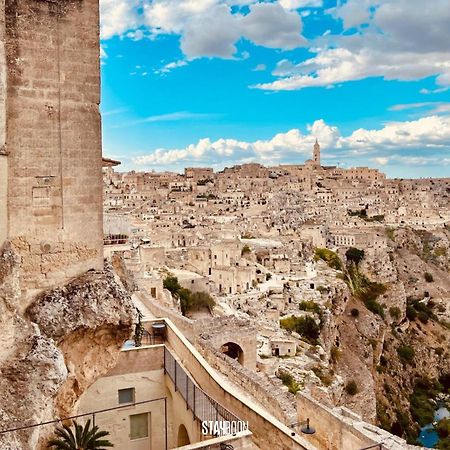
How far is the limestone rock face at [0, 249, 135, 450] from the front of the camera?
5406mm

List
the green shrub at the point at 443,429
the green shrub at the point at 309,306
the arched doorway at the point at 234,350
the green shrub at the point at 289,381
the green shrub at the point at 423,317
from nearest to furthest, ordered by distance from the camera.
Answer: the arched doorway at the point at 234,350
the green shrub at the point at 289,381
the green shrub at the point at 309,306
the green shrub at the point at 443,429
the green shrub at the point at 423,317

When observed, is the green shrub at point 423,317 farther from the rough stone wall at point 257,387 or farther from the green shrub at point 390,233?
the rough stone wall at point 257,387

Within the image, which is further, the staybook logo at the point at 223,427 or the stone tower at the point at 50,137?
the staybook logo at the point at 223,427

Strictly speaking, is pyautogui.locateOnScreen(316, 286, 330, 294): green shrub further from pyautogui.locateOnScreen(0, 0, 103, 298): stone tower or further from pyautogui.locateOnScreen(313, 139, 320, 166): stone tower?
pyautogui.locateOnScreen(313, 139, 320, 166): stone tower

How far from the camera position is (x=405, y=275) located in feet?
190

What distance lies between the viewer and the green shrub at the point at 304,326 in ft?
92.2

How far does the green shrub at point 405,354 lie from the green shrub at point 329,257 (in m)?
9.08

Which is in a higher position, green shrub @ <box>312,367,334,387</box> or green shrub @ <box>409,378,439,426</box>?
green shrub @ <box>312,367,334,387</box>

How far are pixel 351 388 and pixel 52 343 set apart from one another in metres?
25.4

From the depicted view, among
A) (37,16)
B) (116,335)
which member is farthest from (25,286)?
(37,16)

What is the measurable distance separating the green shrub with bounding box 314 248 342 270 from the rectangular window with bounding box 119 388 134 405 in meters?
39.4

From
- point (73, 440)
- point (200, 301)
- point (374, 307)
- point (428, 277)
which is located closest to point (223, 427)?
point (73, 440)

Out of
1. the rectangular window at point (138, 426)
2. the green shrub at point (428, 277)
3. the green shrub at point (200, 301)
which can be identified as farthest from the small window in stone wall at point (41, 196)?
the green shrub at point (428, 277)

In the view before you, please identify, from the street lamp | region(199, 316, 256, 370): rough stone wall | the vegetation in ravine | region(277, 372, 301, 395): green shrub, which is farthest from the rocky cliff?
the street lamp
